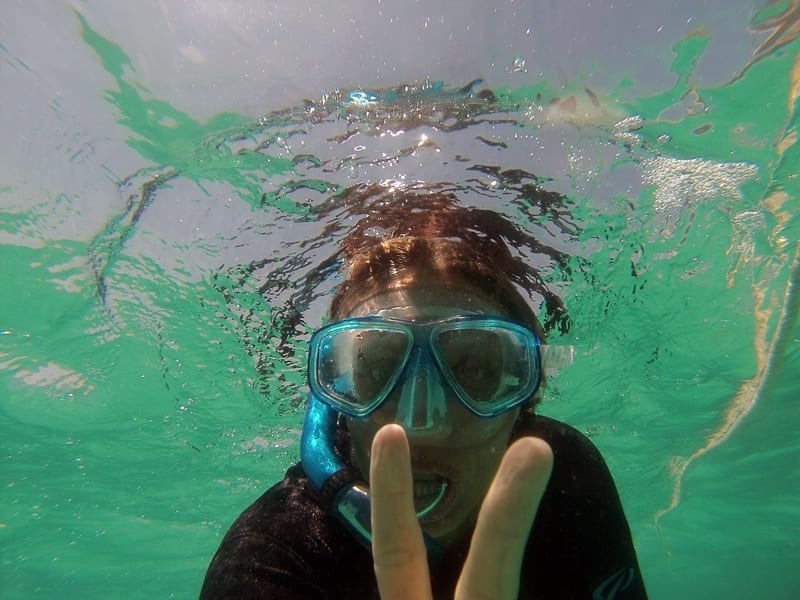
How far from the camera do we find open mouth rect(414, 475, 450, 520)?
3.36 metres

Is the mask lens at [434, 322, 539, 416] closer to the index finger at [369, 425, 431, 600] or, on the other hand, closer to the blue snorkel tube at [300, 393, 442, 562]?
the blue snorkel tube at [300, 393, 442, 562]

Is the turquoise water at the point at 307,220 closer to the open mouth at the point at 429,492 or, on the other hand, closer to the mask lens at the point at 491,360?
the mask lens at the point at 491,360

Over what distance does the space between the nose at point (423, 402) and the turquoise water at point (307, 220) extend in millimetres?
3025

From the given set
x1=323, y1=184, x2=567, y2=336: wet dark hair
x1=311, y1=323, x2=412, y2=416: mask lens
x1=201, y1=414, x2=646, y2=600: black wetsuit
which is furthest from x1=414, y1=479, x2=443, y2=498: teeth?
x1=323, y1=184, x2=567, y2=336: wet dark hair

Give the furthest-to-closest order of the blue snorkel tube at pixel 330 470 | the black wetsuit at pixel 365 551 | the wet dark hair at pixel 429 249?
1. the wet dark hair at pixel 429 249
2. the black wetsuit at pixel 365 551
3. the blue snorkel tube at pixel 330 470

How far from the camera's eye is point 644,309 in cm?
971

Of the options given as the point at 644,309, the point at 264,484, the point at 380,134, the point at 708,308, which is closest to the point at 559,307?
the point at 644,309

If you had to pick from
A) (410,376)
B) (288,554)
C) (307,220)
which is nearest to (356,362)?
(410,376)

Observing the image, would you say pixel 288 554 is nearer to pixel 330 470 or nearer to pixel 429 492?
pixel 330 470

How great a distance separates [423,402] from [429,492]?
59 cm

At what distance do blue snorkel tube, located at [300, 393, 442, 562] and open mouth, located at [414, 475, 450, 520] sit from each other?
0.17m

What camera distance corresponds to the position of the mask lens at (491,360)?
3.71 metres

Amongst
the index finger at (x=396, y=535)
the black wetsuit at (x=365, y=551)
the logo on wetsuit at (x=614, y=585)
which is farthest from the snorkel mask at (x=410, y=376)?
the index finger at (x=396, y=535)

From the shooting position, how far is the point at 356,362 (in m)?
3.90
